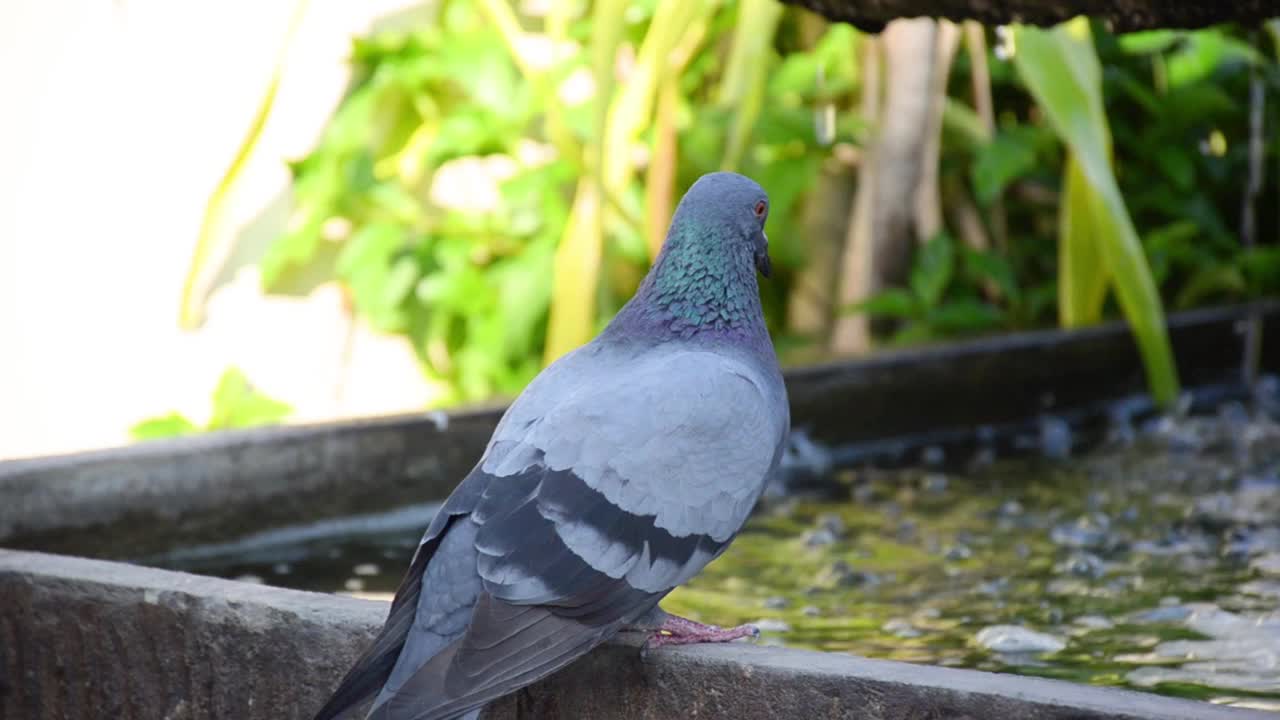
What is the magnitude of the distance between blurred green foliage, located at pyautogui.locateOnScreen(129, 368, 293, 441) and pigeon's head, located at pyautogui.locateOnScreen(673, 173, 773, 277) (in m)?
2.30

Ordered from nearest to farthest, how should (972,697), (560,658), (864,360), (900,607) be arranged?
(972,697)
(560,658)
(900,607)
(864,360)

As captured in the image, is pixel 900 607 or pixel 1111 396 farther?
pixel 1111 396

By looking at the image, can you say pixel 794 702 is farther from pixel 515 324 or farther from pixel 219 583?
pixel 515 324

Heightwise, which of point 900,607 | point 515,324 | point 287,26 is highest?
point 287,26

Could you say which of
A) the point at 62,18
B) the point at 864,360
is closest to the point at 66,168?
the point at 62,18

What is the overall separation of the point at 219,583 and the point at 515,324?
2627mm

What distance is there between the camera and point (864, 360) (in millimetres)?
3766

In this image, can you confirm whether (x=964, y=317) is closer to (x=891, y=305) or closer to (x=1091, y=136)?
(x=891, y=305)

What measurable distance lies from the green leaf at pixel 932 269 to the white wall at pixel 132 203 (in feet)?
5.57

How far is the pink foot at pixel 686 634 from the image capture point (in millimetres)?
1604

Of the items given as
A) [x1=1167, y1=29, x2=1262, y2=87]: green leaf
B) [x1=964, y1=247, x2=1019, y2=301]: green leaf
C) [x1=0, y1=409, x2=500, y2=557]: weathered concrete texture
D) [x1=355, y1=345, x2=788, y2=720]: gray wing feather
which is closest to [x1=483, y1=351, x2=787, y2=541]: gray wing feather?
[x1=355, y1=345, x2=788, y2=720]: gray wing feather

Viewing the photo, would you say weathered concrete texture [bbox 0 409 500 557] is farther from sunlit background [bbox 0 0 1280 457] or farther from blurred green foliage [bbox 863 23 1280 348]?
blurred green foliage [bbox 863 23 1280 348]

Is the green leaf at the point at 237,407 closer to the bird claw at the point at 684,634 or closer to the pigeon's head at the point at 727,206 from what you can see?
the pigeon's head at the point at 727,206

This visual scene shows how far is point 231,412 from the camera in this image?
12.9 ft
